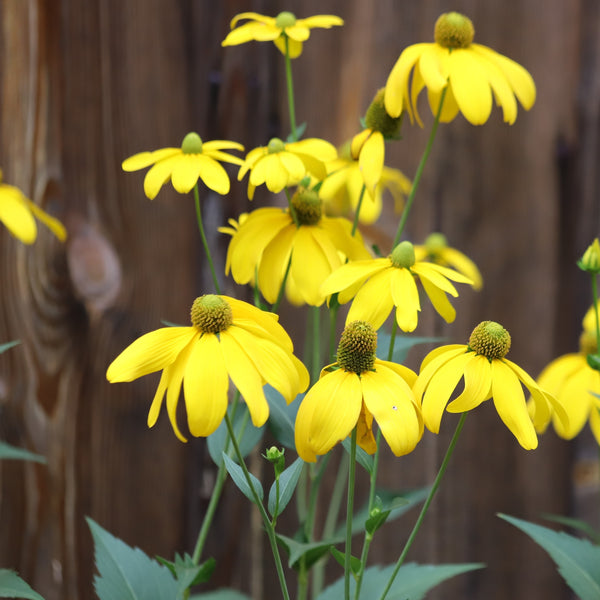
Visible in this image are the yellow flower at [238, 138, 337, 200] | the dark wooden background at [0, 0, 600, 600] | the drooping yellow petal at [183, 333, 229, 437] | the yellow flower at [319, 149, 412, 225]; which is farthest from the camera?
the dark wooden background at [0, 0, 600, 600]

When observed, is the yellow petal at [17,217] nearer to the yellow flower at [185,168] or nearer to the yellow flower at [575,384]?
the yellow flower at [185,168]

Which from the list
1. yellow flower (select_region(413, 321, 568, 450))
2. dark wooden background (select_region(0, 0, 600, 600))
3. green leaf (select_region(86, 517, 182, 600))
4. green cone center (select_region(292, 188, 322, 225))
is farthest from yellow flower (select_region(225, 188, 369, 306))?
dark wooden background (select_region(0, 0, 600, 600))

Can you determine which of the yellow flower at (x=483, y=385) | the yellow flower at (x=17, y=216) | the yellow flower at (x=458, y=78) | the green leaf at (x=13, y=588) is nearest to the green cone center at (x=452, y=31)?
the yellow flower at (x=458, y=78)

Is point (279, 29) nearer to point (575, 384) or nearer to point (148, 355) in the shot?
point (148, 355)

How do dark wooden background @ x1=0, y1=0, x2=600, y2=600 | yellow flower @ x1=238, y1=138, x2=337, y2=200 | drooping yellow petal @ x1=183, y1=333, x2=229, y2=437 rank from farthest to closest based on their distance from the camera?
dark wooden background @ x1=0, y1=0, x2=600, y2=600
yellow flower @ x1=238, y1=138, x2=337, y2=200
drooping yellow petal @ x1=183, y1=333, x2=229, y2=437

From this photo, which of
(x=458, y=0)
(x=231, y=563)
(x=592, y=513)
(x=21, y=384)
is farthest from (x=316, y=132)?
(x=592, y=513)

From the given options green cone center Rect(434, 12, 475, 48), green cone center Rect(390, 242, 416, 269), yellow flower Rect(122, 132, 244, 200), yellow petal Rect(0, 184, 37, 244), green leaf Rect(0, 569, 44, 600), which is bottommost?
green leaf Rect(0, 569, 44, 600)

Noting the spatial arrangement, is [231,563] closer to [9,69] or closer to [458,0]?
[9,69]

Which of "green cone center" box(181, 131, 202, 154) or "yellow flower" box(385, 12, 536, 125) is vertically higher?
"yellow flower" box(385, 12, 536, 125)

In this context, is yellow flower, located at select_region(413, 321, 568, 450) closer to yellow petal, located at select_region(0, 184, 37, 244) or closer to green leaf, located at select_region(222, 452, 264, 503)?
green leaf, located at select_region(222, 452, 264, 503)
